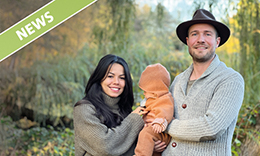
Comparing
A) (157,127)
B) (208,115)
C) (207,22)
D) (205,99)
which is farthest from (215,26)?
(157,127)

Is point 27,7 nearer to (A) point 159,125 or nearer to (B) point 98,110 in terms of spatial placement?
(B) point 98,110

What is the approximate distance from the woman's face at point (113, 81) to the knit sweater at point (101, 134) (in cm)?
21

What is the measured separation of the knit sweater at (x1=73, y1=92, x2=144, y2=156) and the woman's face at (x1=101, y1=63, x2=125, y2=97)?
21 centimetres

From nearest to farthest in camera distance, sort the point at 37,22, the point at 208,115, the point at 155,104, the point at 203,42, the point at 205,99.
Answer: the point at 208,115, the point at 205,99, the point at 203,42, the point at 155,104, the point at 37,22

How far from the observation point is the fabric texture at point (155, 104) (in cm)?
195

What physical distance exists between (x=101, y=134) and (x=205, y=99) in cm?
77

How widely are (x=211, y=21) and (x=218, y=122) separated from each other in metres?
0.74

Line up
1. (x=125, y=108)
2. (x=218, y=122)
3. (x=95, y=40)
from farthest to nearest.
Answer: (x=95, y=40) → (x=125, y=108) → (x=218, y=122)

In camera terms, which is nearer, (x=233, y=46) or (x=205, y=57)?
(x=205, y=57)

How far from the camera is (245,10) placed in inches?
159

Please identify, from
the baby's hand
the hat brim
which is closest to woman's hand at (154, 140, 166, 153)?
the baby's hand

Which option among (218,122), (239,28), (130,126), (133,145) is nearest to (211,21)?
(218,122)

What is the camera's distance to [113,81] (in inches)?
87.7

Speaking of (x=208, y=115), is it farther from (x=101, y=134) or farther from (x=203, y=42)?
(x=101, y=134)
